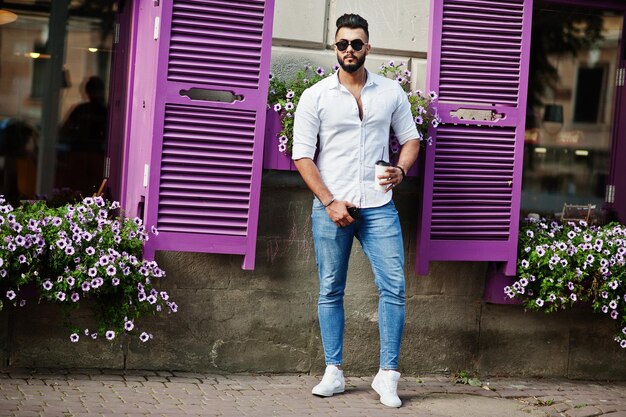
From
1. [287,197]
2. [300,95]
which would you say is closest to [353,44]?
[300,95]

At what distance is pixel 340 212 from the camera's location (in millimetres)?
6191

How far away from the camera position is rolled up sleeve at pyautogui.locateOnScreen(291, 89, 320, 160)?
6270 millimetres

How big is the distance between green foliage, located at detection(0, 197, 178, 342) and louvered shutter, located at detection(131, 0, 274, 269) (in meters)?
0.20

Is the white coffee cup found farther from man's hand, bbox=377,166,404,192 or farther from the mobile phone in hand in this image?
the mobile phone in hand

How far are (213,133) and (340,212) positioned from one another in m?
0.96

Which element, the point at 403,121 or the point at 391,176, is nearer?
the point at 391,176

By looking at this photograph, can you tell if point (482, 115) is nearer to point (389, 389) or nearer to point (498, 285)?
point (498, 285)

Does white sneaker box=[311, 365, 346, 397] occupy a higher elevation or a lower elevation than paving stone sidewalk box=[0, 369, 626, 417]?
higher

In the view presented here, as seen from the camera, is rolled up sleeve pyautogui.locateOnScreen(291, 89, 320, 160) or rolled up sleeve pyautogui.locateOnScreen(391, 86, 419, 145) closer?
rolled up sleeve pyautogui.locateOnScreen(291, 89, 320, 160)

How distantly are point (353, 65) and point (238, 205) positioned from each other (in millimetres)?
1092

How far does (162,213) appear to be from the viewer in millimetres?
6559

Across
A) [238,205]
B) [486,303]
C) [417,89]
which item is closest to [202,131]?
[238,205]

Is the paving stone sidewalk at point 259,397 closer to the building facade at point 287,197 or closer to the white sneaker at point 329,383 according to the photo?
the white sneaker at point 329,383

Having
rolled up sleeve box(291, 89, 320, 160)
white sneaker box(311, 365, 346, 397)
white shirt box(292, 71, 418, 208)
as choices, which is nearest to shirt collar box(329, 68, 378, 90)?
white shirt box(292, 71, 418, 208)
